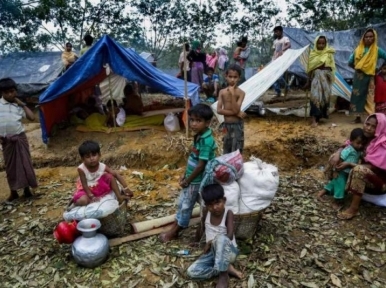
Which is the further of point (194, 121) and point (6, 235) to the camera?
point (6, 235)

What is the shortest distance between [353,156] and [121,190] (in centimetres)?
222

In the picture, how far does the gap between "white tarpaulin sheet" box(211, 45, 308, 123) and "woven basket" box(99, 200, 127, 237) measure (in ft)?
11.1

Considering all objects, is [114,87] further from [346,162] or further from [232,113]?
[346,162]

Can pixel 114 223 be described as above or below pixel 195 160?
below

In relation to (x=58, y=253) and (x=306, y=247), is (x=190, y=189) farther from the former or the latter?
(x=58, y=253)

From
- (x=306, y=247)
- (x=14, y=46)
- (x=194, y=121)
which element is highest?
(x=14, y=46)

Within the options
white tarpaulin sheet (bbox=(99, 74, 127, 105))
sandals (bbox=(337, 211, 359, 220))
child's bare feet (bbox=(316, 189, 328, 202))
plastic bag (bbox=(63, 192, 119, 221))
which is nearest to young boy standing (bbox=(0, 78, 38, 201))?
plastic bag (bbox=(63, 192, 119, 221))

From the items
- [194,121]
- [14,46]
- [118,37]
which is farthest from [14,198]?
[118,37]

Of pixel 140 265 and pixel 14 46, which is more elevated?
pixel 14 46

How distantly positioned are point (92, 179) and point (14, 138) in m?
1.43

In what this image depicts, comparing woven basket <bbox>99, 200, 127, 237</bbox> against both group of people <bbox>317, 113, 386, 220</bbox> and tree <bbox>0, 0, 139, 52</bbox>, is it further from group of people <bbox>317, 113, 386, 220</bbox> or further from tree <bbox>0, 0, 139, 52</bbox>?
tree <bbox>0, 0, 139, 52</bbox>

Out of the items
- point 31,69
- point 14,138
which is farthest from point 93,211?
point 31,69

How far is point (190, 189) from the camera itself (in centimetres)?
268

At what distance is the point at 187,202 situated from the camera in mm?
2691
